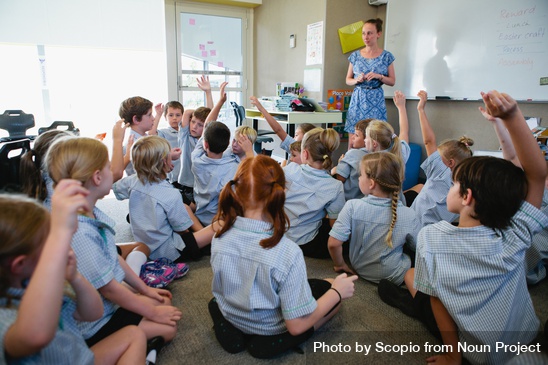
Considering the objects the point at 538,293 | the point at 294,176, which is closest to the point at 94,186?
the point at 294,176

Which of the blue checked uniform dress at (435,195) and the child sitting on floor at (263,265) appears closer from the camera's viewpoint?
the child sitting on floor at (263,265)

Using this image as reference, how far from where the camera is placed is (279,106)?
140 inches

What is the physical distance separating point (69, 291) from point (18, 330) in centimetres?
25

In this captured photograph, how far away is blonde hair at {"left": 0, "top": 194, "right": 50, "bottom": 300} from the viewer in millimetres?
695

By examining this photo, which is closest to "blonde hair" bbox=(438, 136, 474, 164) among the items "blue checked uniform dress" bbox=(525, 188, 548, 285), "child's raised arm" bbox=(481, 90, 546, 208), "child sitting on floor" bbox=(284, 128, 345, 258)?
"blue checked uniform dress" bbox=(525, 188, 548, 285)

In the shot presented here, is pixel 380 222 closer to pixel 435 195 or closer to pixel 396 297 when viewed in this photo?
pixel 396 297

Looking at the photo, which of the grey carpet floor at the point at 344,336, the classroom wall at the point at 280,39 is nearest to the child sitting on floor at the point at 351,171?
the grey carpet floor at the point at 344,336

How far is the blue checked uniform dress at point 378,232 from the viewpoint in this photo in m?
1.74

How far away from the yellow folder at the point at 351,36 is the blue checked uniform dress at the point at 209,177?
8.70ft

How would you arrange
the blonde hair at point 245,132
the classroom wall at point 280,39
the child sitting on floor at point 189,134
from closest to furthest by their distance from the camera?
the blonde hair at point 245,132
the child sitting on floor at point 189,134
the classroom wall at point 280,39

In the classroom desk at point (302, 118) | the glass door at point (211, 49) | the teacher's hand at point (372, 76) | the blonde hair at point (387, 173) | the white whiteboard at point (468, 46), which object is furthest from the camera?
the glass door at point (211, 49)

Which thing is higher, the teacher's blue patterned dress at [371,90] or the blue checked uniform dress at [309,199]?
the teacher's blue patterned dress at [371,90]

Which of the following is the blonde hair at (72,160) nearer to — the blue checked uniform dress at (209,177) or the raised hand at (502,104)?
the blue checked uniform dress at (209,177)

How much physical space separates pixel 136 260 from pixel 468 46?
306 cm
